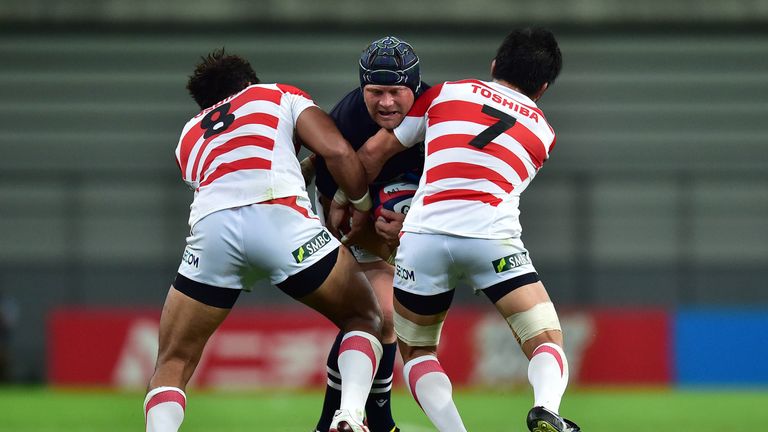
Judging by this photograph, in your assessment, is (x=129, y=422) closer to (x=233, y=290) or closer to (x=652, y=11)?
(x=233, y=290)

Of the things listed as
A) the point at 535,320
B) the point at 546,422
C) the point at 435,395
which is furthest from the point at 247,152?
the point at 546,422

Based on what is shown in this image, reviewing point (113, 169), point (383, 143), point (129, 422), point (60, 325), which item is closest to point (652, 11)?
point (113, 169)

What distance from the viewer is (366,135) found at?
21.0ft

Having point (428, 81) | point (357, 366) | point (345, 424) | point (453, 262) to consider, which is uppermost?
point (428, 81)

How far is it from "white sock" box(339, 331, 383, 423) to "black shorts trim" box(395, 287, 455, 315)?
282 mm

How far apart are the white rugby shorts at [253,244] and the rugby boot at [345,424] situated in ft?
2.34

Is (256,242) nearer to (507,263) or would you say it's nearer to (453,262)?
(453,262)

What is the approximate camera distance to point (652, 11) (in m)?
17.3

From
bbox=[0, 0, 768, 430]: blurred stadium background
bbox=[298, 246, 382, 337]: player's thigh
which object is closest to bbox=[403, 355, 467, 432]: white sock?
bbox=[298, 246, 382, 337]: player's thigh

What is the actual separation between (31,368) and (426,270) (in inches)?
445

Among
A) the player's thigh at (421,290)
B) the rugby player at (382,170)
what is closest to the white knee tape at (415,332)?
the player's thigh at (421,290)

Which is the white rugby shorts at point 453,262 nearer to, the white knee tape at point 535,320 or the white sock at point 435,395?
the white knee tape at point 535,320

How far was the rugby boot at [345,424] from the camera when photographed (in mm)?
5586

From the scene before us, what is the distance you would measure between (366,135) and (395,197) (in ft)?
1.10
